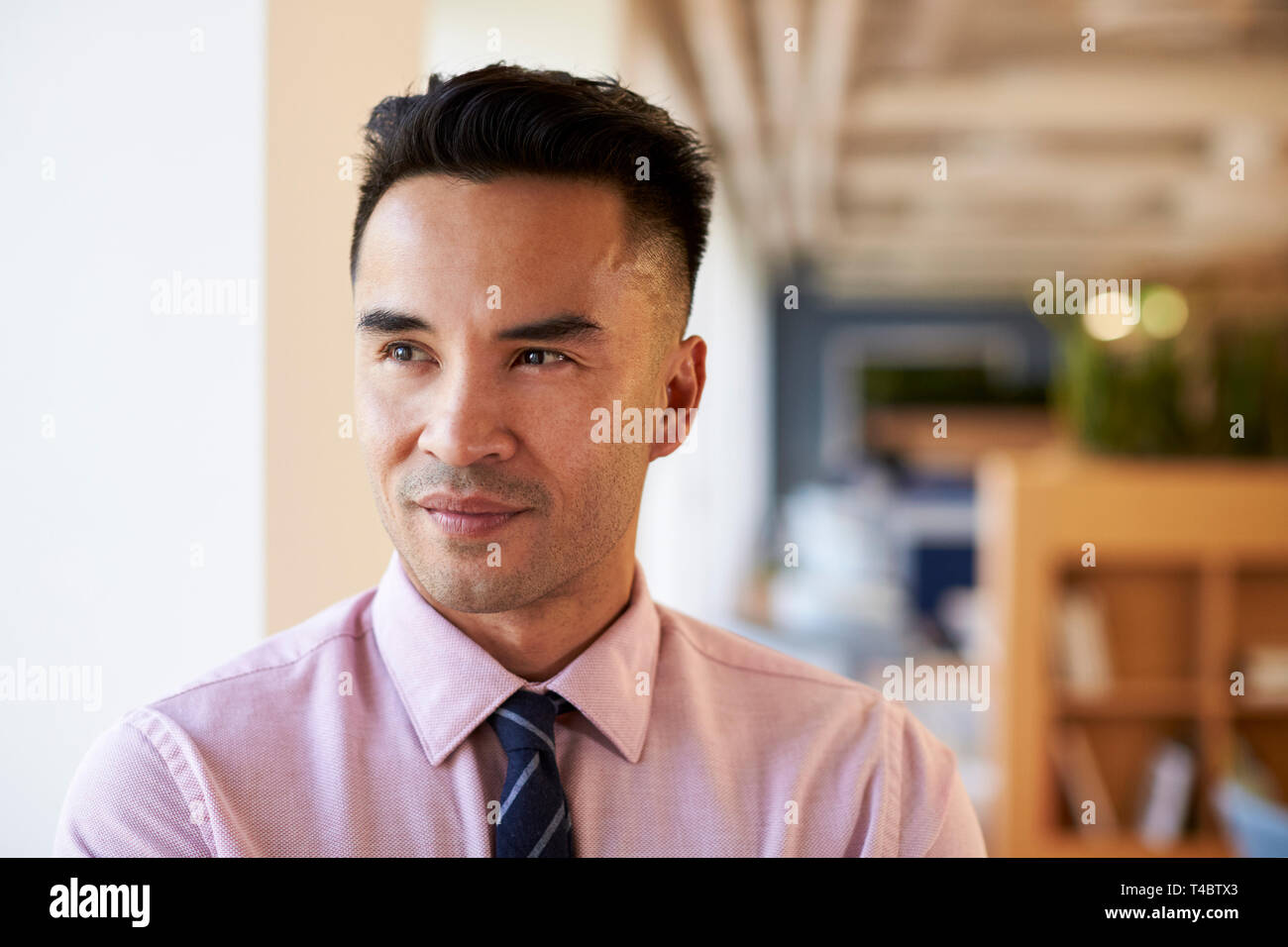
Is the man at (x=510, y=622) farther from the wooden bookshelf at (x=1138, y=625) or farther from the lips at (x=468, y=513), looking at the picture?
the wooden bookshelf at (x=1138, y=625)

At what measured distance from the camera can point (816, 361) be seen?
11734 mm

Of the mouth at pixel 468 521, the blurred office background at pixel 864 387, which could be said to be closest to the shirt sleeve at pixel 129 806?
the blurred office background at pixel 864 387

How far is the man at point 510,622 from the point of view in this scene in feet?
3.06

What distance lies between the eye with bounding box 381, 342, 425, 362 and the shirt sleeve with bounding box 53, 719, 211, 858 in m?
0.39

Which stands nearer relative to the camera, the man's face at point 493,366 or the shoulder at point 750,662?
the man's face at point 493,366

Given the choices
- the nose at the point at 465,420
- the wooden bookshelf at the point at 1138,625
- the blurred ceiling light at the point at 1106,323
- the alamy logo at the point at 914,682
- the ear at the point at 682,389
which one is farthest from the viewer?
the blurred ceiling light at the point at 1106,323

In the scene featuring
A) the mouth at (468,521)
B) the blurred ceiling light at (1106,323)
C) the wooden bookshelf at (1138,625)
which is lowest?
the wooden bookshelf at (1138,625)

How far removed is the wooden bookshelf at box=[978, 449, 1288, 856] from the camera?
3.29 metres

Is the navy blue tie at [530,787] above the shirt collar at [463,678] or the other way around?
the other way around

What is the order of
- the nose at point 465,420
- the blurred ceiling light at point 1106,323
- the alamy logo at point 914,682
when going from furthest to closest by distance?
the blurred ceiling light at point 1106,323 < the alamy logo at point 914,682 < the nose at point 465,420

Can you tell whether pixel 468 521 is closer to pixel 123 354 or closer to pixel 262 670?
pixel 262 670

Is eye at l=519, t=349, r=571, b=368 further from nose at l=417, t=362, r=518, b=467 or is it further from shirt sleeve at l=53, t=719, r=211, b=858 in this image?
shirt sleeve at l=53, t=719, r=211, b=858

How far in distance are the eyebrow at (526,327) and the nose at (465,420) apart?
44mm
